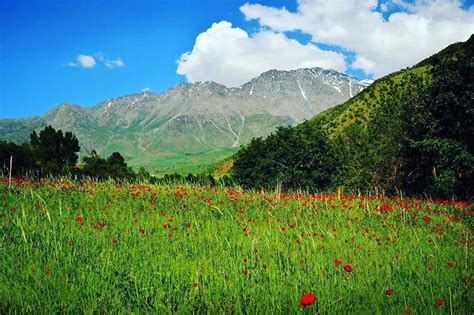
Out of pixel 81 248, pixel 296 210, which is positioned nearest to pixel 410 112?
pixel 296 210

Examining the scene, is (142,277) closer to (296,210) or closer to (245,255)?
(245,255)

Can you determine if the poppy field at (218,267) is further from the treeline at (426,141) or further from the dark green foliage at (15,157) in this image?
the dark green foliage at (15,157)

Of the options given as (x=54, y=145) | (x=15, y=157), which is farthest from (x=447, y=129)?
(x=54, y=145)

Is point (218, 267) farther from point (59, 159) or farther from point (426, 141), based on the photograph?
point (59, 159)

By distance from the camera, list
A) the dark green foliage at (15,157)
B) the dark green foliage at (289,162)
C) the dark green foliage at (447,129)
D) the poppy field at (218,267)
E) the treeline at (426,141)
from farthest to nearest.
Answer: the dark green foliage at (289,162), the dark green foliage at (15,157), the treeline at (426,141), the dark green foliage at (447,129), the poppy field at (218,267)

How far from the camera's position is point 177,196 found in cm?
1267

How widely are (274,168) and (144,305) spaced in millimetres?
53881

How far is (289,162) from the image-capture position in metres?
57.3

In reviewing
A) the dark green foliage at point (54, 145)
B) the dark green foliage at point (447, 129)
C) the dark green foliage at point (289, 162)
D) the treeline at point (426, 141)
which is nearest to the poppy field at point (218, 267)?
the treeline at point (426, 141)

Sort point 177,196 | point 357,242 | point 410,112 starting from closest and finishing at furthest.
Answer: point 357,242
point 177,196
point 410,112

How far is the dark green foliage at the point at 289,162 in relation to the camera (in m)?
55.5

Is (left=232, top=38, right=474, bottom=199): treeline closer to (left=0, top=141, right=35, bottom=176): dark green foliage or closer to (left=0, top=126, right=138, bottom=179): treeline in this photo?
(left=0, top=126, right=138, bottom=179): treeline

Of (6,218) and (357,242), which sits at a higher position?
(6,218)

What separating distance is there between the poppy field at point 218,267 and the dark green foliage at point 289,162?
150 feet
